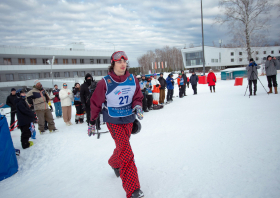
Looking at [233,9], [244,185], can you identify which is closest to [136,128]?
[244,185]

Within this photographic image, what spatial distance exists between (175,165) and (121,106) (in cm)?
154

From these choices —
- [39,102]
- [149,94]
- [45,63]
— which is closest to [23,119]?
[39,102]

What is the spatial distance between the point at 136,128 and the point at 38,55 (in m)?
44.1

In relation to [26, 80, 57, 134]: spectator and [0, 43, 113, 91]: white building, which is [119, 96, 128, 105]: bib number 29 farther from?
[0, 43, 113, 91]: white building

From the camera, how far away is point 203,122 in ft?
19.2

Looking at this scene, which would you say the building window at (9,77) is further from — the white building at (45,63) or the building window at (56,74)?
the building window at (56,74)

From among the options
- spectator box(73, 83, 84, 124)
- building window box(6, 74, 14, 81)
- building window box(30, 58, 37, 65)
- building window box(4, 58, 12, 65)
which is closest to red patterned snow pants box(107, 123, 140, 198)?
spectator box(73, 83, 84, 124)

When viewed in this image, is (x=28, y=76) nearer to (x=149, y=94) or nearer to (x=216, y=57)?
(x=149, y=94)

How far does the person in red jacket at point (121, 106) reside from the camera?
2.54 metres

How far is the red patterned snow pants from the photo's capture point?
2.46m

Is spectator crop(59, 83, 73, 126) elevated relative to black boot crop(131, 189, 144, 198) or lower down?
elevated

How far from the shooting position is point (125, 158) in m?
2.53

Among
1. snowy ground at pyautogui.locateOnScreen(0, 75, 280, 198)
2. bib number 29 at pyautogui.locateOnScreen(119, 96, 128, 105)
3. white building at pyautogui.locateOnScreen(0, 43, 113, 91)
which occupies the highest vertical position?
white building at pyautogui.locateOnScreen(0, 43, 113, 91)

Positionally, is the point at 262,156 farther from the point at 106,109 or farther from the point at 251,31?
the point at 251,31
